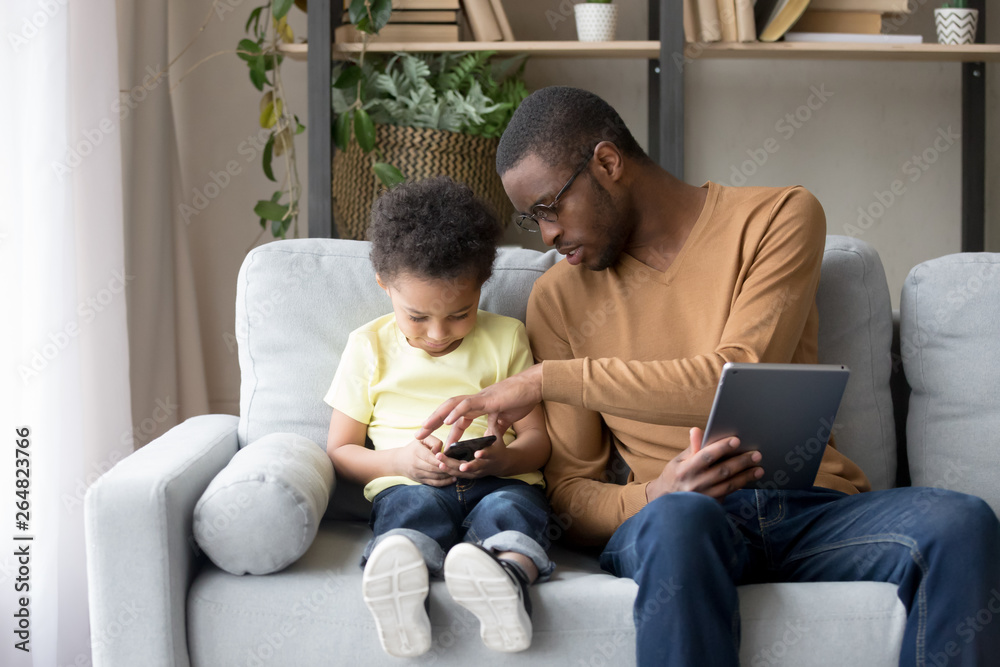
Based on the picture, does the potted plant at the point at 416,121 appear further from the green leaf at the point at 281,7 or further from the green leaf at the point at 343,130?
the green leaf at the point at 281,7

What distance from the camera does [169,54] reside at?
7.79 feet

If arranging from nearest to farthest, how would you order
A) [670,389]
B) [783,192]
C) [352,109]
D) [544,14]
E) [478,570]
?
[478,570] → [670,389] → [783,192] → [352,109] → [544,14]

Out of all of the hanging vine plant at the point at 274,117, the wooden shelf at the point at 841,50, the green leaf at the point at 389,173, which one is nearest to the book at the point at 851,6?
the wooden shelf at the point at 841,50

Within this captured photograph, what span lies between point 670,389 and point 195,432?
796mm

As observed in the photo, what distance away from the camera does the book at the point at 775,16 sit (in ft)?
6.60

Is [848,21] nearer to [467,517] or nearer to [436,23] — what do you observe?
[436,23]

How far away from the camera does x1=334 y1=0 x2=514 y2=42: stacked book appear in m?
2.05

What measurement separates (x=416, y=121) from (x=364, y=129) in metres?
0.15

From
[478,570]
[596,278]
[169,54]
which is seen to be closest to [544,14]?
[169,54]

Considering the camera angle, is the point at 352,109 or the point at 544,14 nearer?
the point at 352,109

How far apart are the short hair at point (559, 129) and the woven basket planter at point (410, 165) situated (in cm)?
63

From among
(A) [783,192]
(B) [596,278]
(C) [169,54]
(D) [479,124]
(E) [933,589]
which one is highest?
(C) [169,54]

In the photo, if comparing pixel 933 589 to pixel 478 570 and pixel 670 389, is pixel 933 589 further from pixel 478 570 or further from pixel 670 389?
pixel 478 570

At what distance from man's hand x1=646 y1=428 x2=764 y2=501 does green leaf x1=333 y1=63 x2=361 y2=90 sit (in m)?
1.32
